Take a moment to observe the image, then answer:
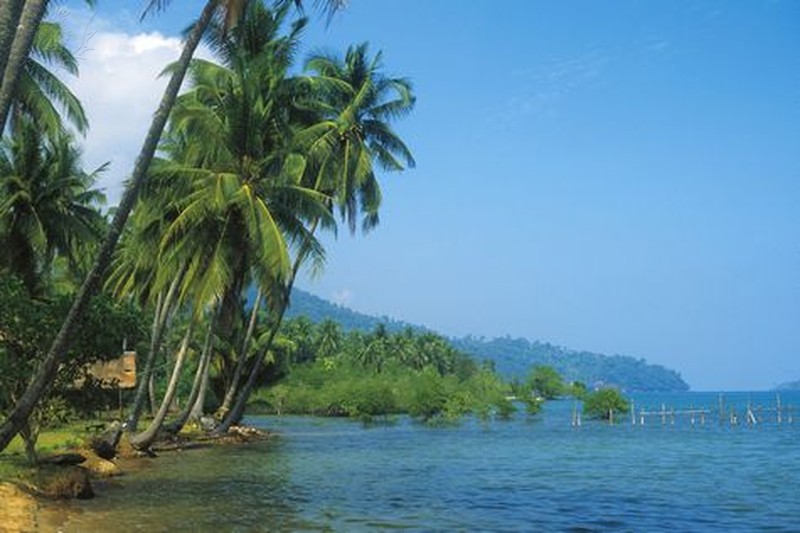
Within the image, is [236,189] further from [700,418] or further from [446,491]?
[700,418]

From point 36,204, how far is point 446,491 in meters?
19.5

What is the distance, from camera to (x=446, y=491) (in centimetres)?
1991

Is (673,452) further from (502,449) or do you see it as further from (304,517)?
(304,517)

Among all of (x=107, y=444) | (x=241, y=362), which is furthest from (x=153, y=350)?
(x=241, y=362)

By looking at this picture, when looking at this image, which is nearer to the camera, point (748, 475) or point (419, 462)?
point (748, 475)

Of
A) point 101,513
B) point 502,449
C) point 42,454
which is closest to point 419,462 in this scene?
point 502,449

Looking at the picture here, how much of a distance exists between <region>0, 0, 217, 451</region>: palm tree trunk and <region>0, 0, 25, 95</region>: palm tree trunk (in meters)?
3.58

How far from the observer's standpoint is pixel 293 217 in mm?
27062

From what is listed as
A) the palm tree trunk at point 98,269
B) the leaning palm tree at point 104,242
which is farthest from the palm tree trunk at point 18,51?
the palm tree trunk at point 98,269

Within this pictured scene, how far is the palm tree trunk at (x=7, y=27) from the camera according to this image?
1023 centimetres

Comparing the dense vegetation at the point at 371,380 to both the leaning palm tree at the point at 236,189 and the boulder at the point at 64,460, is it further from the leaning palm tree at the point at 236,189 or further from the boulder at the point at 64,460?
the boulder at the point at 64,460

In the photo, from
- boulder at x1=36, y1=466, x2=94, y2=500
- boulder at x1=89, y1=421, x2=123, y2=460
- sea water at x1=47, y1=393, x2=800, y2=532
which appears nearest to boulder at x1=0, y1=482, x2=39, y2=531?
sea water at x1=47, y1=393, x2=800, y2=532

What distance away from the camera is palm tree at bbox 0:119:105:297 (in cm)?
2847

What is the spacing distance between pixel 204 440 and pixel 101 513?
20340 mm
